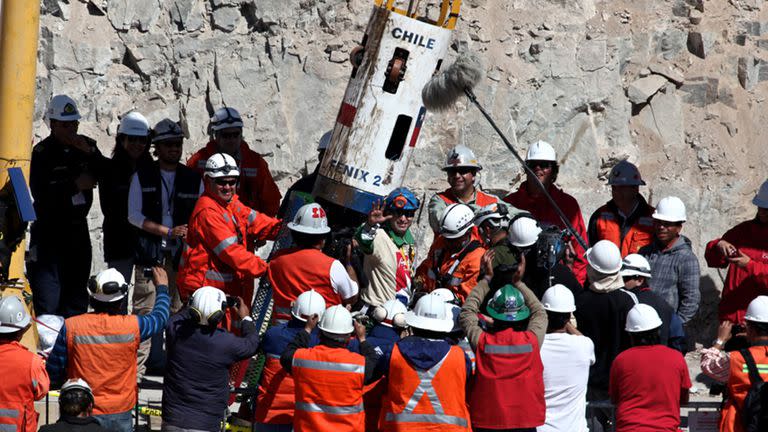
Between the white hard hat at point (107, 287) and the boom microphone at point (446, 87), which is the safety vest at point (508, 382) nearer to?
the white hard hat at point (107, 287)

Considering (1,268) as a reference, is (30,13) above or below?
above

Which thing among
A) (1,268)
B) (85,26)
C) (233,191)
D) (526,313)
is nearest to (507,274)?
(526,313)

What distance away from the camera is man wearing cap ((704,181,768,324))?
11781 mm

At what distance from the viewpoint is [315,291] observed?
9.73 metres

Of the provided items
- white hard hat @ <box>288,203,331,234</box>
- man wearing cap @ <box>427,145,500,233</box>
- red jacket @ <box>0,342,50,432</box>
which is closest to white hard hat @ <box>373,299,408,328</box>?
white hard hat @ <box>288,203,331,234</box>

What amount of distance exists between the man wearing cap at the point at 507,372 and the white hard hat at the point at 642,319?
2.18ft

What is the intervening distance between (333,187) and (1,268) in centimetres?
314

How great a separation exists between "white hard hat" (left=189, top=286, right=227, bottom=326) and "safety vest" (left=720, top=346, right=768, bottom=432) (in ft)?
11.9

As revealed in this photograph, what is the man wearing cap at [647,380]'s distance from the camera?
881cm

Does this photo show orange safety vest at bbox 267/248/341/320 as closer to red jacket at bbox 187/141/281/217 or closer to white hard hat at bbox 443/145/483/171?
white hard hat at bbox 443/145/483/171

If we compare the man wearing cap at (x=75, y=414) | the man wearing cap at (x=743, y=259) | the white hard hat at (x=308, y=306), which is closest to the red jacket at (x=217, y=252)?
the white hard hat at (x=308, y=306)

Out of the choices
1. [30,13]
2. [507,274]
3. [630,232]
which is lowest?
[630,232]

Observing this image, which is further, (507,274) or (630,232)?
(630,232)

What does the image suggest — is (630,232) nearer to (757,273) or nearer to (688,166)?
(757,273)
